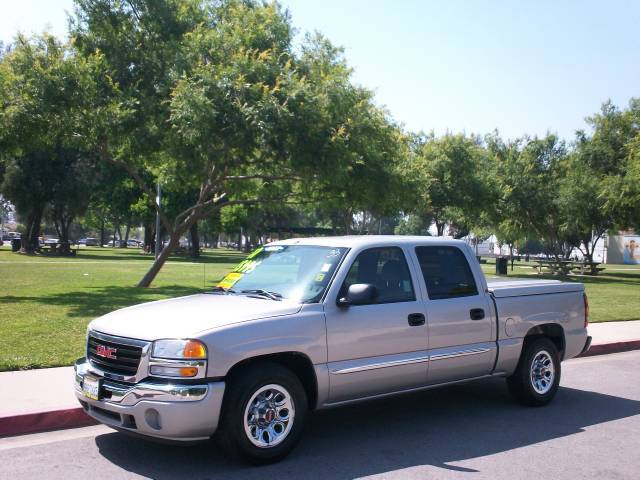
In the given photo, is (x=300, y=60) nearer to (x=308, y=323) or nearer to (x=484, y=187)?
(x=308, y=323)

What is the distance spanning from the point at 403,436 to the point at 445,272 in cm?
175

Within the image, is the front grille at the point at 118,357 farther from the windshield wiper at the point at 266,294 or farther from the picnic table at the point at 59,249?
the picnic table at the point at 59,249

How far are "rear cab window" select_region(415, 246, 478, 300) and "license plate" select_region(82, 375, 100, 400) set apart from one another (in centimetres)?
326

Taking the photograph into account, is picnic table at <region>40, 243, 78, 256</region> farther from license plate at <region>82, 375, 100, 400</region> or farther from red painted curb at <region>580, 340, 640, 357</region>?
license plate at <region>82, 375, 100, 400</region>

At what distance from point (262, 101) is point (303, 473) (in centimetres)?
1263

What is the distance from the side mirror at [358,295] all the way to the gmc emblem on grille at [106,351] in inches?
77.4

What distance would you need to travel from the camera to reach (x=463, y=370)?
22.7 ft

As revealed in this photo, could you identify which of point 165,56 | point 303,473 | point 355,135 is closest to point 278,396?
point 303,473

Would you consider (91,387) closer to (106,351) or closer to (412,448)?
(106,351)

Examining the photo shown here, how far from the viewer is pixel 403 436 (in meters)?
6.48

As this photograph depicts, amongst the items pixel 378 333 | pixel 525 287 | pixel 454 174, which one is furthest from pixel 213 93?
pixel 454 174

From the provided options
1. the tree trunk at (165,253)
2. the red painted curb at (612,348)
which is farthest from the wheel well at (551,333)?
the tree trunk at (165,253)

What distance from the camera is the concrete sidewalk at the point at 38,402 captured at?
646 centimetres

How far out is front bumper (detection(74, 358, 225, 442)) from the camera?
5.05m
